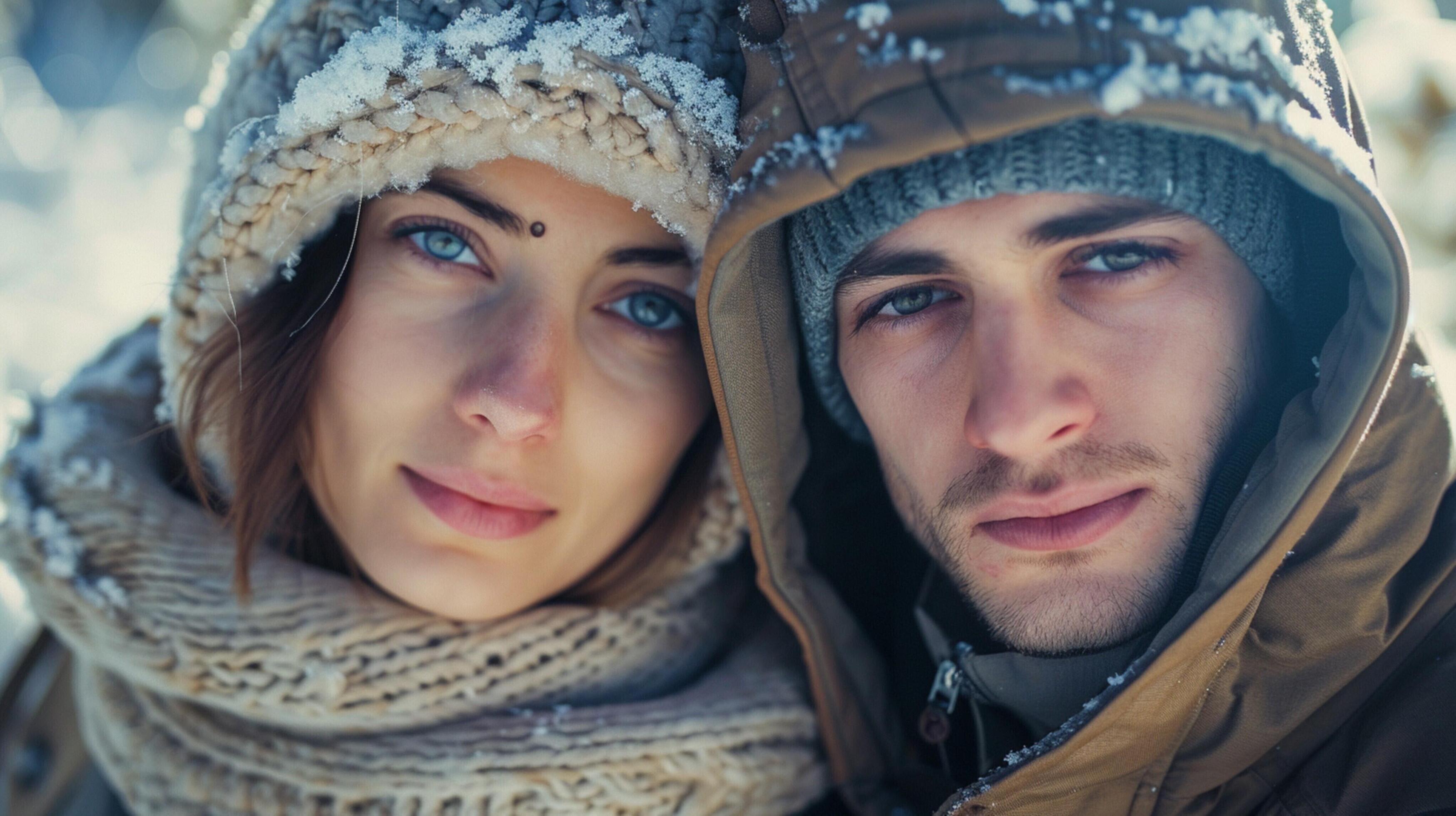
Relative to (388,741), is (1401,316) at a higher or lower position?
higher

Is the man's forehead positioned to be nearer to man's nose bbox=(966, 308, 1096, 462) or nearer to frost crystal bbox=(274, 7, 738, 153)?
man's nose bbox=(966, 308, 1096, 462)

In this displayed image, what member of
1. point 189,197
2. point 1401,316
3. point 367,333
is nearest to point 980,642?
point 1401,316

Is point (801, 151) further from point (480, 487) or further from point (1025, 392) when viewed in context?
point (480, 487)

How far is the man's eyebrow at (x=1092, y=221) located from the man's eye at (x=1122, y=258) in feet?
0.17

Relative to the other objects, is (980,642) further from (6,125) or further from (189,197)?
(6,125)

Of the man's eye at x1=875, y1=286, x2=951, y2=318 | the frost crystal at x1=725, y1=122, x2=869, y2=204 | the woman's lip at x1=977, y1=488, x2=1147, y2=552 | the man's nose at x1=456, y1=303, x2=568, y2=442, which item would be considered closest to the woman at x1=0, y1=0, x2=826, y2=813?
the man's nose at x1=456, y1=303, x2=568, y2=442

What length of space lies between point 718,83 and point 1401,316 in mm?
830

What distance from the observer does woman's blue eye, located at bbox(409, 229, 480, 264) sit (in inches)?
55.2

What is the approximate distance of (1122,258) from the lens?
47.5 inches

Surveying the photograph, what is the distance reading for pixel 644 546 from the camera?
164cm

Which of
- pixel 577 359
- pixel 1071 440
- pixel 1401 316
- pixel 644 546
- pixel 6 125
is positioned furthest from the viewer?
pixel 6 125

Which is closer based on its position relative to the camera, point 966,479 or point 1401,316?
point 1401,316

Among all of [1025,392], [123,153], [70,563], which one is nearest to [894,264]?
[1025,392]

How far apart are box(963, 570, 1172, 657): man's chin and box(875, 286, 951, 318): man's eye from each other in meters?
0.39
